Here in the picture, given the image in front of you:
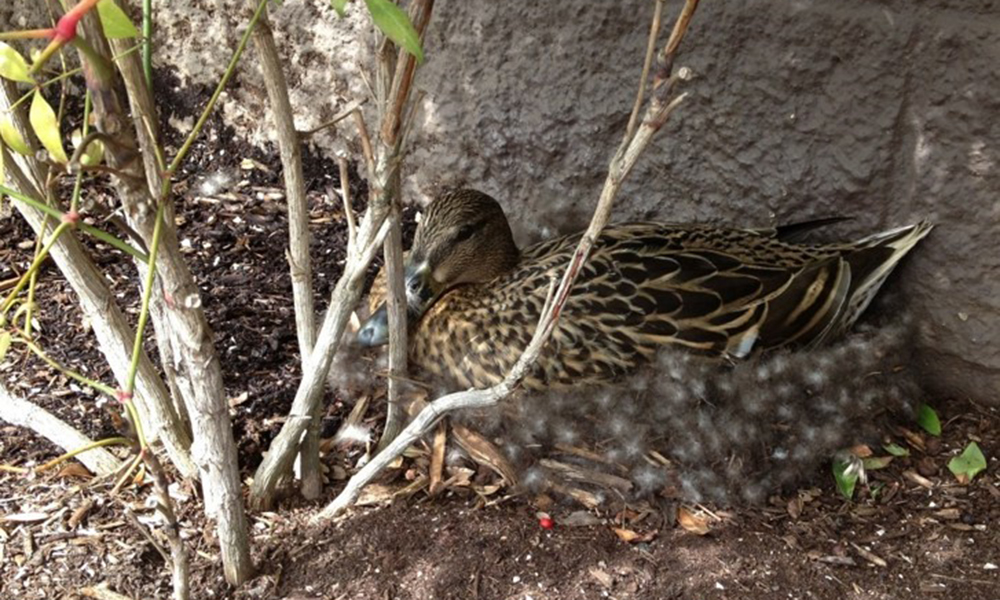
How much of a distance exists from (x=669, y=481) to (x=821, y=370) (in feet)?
1.74

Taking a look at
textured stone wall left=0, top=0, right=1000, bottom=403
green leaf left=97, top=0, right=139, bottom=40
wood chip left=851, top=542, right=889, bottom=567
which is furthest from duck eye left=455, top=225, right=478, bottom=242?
green leaf left=97, top=0, right=139, bottom=40

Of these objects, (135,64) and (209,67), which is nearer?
(135,64)

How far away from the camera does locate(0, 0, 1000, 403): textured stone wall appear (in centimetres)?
270

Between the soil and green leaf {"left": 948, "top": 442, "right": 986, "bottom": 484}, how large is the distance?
24 millimetres

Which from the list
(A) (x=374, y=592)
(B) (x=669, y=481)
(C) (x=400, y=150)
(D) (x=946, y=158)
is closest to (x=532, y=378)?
A: (B) (x=669, y=481)

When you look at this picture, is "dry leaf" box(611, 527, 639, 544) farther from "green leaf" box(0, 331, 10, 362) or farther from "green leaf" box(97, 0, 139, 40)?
"green leaf" box(97, 0, 139, 40)

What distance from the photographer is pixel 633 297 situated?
9.40 feet

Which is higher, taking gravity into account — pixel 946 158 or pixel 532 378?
pixel 946 158

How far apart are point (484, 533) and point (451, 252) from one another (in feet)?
2.91

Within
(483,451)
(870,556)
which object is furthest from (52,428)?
(870,556)

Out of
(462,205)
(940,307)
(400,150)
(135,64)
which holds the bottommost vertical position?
(940,307)

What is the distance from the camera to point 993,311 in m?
2.86

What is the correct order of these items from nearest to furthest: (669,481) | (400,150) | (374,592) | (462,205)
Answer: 1. (400,150)
2. (374,592)
3. (669,481)
4. (462,205)

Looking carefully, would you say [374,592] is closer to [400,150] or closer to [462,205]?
[400,150]
